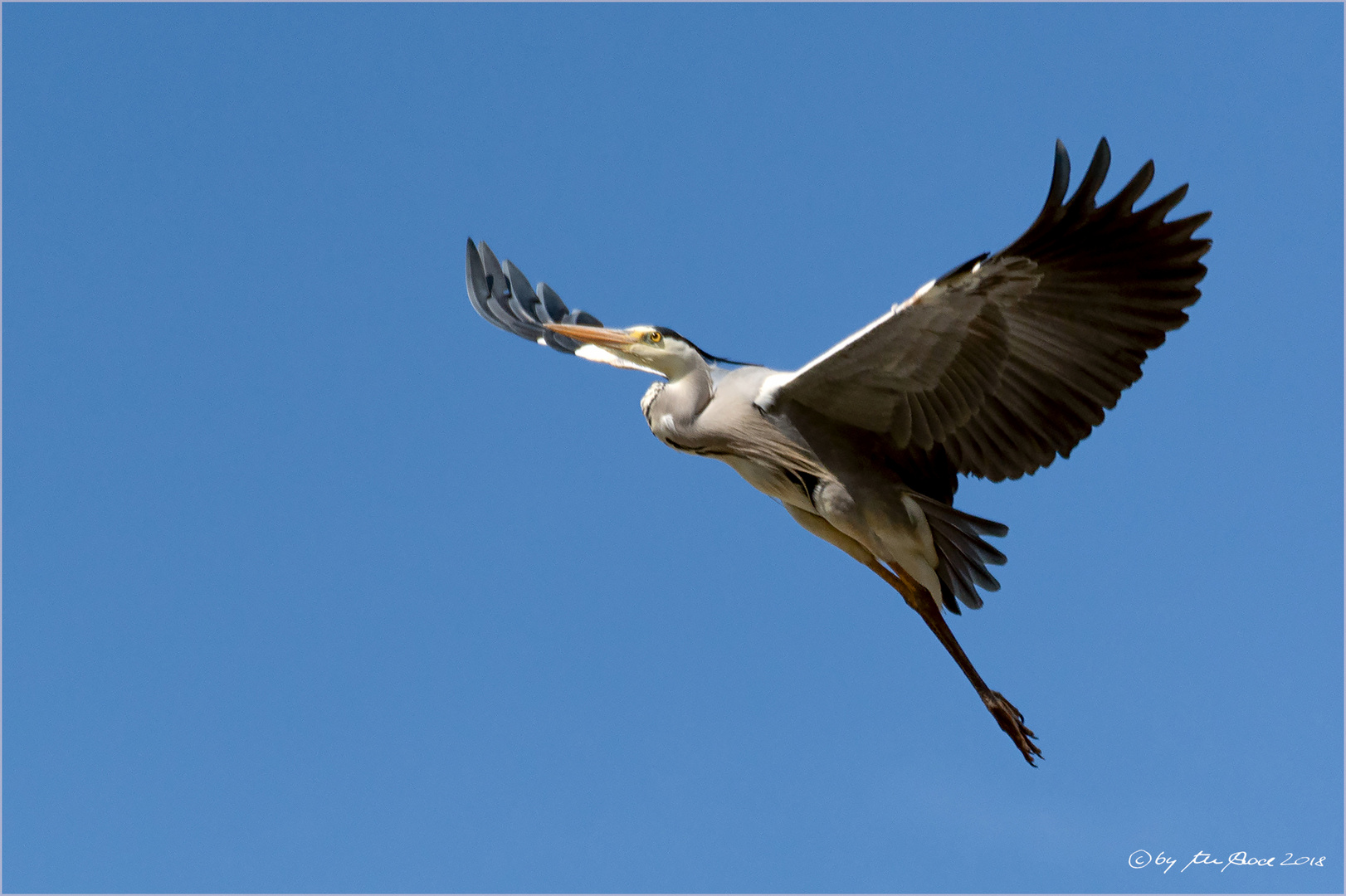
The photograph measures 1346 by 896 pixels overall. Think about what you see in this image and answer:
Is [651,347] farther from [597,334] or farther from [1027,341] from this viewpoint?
[1027,341]

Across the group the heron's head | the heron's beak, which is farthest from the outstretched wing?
the heron's beak

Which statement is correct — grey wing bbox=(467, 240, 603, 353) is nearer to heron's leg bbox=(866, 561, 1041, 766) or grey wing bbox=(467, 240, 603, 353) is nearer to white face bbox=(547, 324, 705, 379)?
white face bbox=(547, 324, 705, 379)

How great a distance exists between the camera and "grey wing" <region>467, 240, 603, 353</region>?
912 cm

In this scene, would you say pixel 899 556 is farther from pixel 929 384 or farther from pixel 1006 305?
pixel 1006 305

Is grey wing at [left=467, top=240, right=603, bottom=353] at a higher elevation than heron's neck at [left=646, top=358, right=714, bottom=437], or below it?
higher

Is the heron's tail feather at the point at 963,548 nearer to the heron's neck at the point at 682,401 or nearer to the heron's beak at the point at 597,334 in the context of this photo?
Answer: the heron's neck at the point at 682,401

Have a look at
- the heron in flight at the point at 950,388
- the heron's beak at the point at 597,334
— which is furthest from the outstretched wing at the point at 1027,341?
the heron's beak at the point at 597,334

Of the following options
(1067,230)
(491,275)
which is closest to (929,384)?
(1067,230)

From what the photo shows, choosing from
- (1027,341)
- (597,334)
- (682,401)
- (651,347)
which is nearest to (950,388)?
(1027,341)

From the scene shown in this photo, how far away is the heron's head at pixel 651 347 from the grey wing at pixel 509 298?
1385 millimetres

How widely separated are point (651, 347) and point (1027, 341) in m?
1.76

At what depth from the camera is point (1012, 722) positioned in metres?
7.53

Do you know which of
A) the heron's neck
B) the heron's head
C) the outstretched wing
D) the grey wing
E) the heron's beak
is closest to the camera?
the outstretched wing

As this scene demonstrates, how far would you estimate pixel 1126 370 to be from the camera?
696 cm
